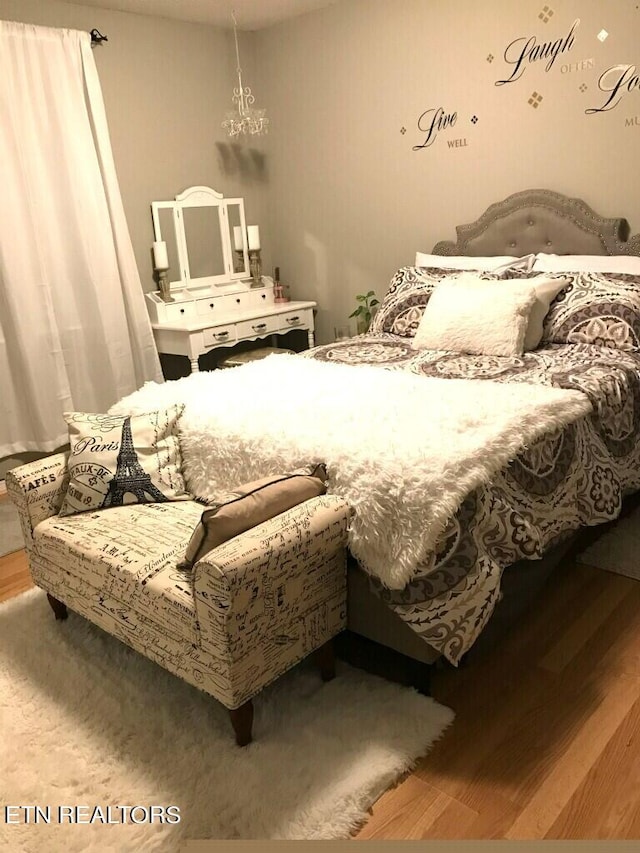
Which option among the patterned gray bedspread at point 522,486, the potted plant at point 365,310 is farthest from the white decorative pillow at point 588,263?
the potted plant at point 365,310

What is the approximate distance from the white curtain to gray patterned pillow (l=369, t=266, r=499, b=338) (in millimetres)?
1422

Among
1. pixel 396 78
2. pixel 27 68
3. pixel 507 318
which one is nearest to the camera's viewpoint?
pixel 507 318

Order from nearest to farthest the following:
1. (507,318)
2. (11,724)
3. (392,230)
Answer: (11,724), (507,318), (392,230)

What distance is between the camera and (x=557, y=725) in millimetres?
1786

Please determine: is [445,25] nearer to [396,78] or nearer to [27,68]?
[396,78]

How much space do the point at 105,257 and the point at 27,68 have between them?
948 millimetres

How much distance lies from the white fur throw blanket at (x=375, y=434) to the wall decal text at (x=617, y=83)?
1668mm

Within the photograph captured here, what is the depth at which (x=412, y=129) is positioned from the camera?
3.88 metres

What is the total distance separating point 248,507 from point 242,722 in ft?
1.80

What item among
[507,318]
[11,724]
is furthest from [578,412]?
[11,724]

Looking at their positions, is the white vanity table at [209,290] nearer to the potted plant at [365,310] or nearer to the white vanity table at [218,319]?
the white vanity table at [218,319]

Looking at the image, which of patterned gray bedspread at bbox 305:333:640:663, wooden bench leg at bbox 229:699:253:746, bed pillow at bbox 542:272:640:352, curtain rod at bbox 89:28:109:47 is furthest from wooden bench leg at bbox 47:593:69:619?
curtain rod at bbox 89:28:109:47

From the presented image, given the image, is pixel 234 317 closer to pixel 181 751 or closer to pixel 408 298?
pixel 408 298

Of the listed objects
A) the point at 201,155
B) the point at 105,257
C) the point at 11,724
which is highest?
the point at 201,155
